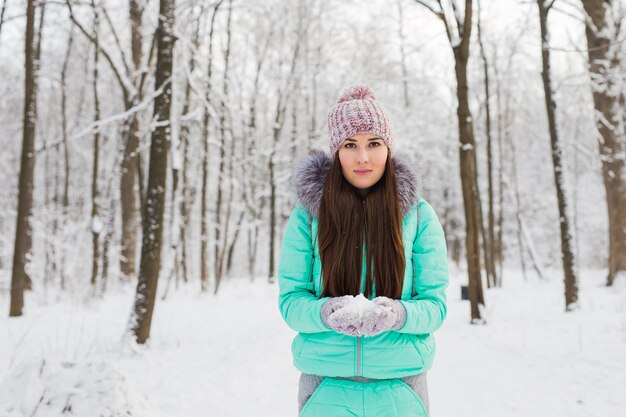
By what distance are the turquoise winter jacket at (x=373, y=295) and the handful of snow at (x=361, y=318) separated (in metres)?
0.13

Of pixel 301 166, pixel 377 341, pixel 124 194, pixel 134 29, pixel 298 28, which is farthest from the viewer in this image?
pixel 298 28

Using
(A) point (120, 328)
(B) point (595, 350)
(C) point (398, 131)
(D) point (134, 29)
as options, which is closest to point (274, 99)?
(C) point (398, 131)

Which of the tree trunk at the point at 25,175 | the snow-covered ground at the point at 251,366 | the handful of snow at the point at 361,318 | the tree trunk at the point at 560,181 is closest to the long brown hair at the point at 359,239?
the handful of snow at the point at 361,318

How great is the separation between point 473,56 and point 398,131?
16.5ft

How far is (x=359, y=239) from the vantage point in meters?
1.89

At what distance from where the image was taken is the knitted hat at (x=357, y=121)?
Answer: 196 cm

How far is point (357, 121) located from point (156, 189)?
573cm

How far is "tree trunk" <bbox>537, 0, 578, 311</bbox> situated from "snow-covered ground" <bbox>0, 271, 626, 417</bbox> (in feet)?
1.54

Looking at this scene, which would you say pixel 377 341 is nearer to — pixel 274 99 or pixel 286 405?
pixel 286 405

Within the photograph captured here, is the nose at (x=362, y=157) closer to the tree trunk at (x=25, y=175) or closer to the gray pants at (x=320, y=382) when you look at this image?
the gray pants at (x=320, y=382)

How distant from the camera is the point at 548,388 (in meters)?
4.90

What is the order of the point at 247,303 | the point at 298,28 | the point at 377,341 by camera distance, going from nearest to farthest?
the point at 377,341 → the point at 247,303 → the point at 298,28

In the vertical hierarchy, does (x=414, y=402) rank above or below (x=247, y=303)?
above

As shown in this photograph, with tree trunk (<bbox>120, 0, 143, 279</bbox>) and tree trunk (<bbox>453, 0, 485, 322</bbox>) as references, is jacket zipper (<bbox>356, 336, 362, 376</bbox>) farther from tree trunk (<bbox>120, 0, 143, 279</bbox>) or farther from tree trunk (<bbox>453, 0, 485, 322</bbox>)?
tree trunk (<bbox>120, 0, 143, 279</bbox>)
